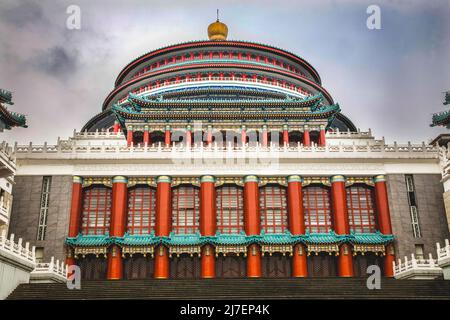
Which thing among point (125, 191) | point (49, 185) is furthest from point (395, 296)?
point (49, 185)

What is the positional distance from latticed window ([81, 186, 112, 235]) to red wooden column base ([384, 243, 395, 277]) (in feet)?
67.6

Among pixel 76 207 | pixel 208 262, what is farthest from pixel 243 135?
pixel 76 207

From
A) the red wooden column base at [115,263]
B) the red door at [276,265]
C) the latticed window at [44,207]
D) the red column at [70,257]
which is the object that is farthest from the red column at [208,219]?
the latticed window at [44,207]

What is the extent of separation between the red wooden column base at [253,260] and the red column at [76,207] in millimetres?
12682

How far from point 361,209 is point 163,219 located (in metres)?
15.1

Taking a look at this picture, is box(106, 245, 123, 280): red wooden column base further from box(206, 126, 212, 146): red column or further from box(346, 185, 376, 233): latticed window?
box(346, 185, 376, 233): latticed window

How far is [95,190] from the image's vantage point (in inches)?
1555

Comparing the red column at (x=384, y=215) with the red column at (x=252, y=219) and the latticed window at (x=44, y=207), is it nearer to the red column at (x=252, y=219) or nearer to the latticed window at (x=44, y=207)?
the red column at (x=252, y=219)

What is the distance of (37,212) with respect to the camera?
1476 inches

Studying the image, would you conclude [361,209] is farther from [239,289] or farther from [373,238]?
[239,289]

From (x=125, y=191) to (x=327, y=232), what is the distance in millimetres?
15453

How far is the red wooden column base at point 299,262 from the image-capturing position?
1432 inches
